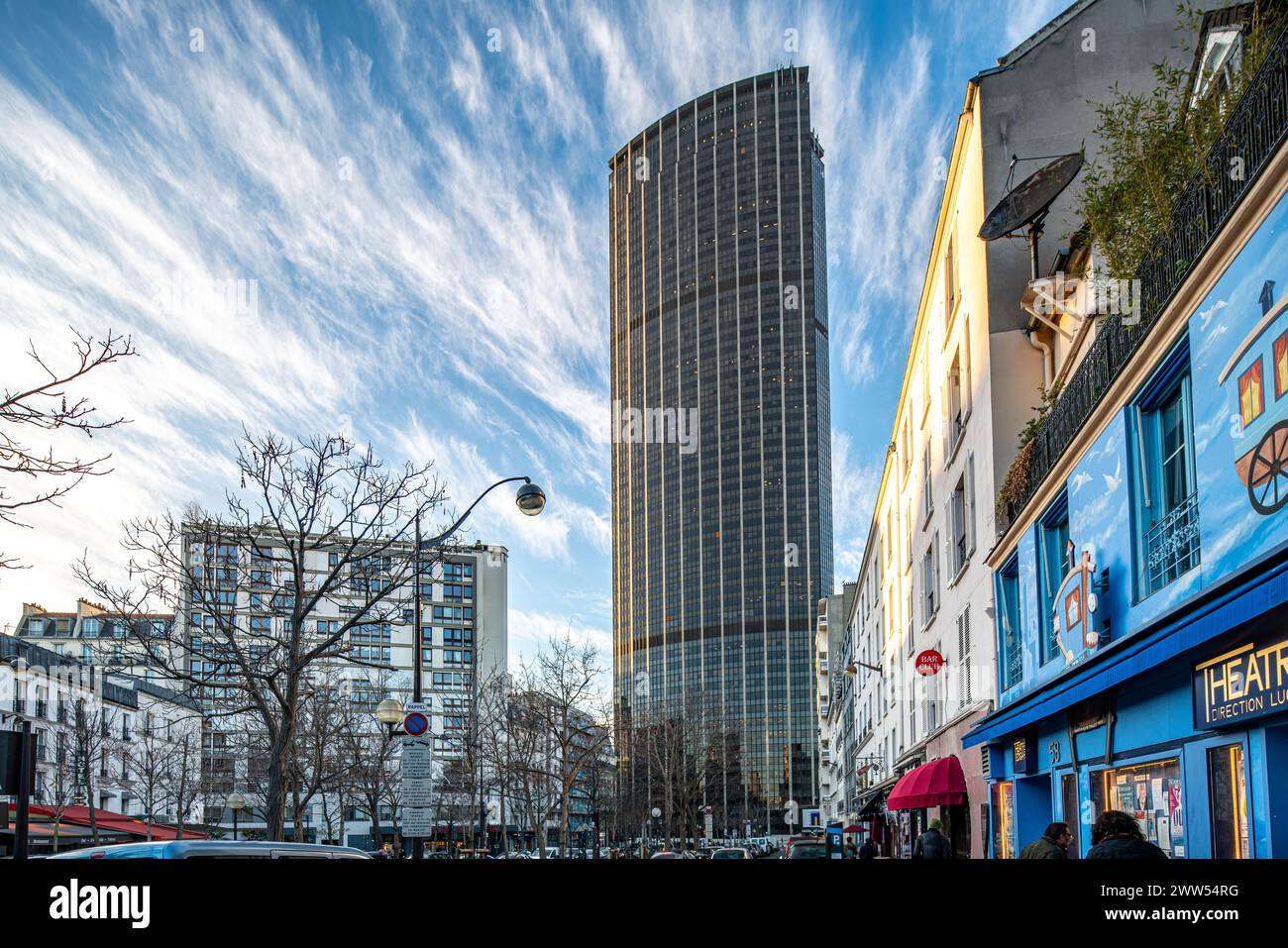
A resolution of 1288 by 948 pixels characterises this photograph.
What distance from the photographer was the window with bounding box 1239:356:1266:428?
29.2 ft

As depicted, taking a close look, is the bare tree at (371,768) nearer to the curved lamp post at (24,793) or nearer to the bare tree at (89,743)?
the bare tree at (89,743)

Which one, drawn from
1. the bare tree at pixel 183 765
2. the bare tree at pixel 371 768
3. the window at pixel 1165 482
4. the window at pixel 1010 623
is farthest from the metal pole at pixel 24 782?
the bare tree at pixel 183 765

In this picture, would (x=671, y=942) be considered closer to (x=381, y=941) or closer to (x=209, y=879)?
(x=381, y=941)

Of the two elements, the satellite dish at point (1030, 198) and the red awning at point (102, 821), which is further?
the red awning at point (102, 821)

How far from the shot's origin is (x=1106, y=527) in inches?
561

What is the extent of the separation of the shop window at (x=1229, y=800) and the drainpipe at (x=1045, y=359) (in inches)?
468

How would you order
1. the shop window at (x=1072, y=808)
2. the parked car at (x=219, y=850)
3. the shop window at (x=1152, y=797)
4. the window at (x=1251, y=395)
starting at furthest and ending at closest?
the shop window at (x=1072, y=808), the shop window at (x=1152, y=797), the window at (x=1251, y=395), the parked car at (x=219, y=850)

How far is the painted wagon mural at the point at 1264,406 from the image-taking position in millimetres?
8414

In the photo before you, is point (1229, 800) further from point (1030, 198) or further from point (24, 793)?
point (1030, 198)

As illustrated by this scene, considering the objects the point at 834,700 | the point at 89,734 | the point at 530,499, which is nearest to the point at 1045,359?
the point at 530,499

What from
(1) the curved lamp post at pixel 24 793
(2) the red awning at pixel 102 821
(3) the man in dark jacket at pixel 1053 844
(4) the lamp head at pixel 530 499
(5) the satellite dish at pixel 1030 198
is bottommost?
(2) the red awning at pixel 102 821

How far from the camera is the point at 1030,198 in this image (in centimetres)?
2064

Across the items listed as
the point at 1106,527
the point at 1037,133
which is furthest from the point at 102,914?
the point at 1037,133

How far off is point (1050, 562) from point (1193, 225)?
8039mm
